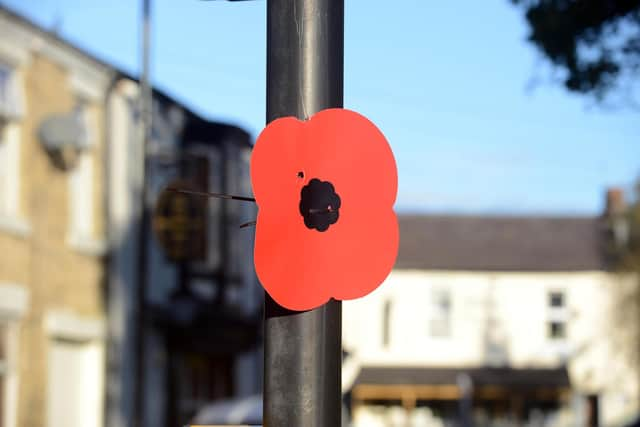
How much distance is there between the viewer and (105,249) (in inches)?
703

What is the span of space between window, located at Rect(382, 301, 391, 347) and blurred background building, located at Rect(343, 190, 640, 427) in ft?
0.11

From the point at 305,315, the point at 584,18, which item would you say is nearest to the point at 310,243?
the point at 305,315

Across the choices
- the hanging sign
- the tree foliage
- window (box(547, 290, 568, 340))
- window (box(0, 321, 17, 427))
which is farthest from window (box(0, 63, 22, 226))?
window (box(547, 290, 568, 340))

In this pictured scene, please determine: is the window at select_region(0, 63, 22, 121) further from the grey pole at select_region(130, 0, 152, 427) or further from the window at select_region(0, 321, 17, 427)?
the window at select_region(0, 321, 17, 427)

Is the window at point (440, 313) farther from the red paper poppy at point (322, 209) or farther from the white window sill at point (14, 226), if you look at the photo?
the red paper poppy at point (322, 209)

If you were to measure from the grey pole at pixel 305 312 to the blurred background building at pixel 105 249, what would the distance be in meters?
11.0

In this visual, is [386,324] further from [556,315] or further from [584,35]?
[584,35]

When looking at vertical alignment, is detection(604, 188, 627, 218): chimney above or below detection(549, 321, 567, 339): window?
above

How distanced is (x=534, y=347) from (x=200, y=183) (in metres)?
23.4

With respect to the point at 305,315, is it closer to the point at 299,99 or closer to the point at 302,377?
the point at 302,377

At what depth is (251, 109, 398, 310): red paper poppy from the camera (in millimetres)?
2334

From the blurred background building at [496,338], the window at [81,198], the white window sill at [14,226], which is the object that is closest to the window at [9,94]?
the white window sill at [14,226]

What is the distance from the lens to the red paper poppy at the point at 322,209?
2.33m

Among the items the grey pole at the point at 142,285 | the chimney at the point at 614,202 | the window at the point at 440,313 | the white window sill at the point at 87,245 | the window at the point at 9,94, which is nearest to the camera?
the window at the point at 9,94
